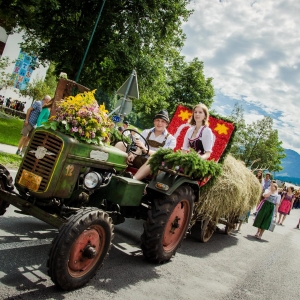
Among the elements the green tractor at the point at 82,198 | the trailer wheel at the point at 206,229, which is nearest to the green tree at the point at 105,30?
the trailer wheel at the point at 206,229

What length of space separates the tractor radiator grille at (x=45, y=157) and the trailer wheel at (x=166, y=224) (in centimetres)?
140

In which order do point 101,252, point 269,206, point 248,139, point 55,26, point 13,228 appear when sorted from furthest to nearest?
point 248,139, point 55,26, point 269,206, point 13,228, point 101,252

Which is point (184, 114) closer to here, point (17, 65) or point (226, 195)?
point (226, 195)

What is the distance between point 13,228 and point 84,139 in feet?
5.66

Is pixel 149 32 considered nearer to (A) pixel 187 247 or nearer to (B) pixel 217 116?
(B) pixel 217 116

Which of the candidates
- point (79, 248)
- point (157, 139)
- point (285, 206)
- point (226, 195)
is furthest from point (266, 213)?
point (285, 206)

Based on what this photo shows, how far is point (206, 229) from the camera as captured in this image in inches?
235

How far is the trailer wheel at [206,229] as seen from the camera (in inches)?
225

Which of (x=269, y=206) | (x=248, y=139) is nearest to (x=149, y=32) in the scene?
(x=269, y=206)

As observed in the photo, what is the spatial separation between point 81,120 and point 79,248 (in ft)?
4.07

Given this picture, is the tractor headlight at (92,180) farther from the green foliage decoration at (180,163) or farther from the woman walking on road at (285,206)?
the woman walking on road at (285,206)

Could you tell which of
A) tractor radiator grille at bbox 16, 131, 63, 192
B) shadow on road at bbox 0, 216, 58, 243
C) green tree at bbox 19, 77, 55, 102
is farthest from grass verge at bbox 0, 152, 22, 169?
green tree at bbox 19, 77, 55, 102

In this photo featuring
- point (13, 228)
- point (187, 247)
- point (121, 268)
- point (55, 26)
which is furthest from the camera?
point (55, 26)

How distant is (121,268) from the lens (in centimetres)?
368
